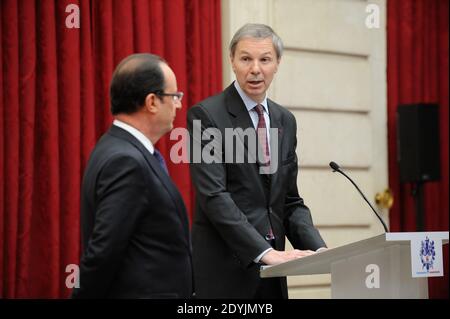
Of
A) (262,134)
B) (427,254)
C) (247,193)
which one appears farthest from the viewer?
(262,134)

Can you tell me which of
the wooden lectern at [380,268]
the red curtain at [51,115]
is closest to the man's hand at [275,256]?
the wooden lectern at [380,268]

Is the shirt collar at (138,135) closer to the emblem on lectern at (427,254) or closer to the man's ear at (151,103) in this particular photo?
the man's ear at (151,103)

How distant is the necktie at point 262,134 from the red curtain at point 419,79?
3.03 m

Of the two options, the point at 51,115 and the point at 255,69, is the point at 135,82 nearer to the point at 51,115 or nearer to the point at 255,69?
the point at 255,69

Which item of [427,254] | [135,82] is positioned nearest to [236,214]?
[427,254]

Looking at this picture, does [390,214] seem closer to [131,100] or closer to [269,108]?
[269,108]

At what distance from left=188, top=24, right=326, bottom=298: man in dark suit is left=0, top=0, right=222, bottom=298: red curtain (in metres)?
1.56

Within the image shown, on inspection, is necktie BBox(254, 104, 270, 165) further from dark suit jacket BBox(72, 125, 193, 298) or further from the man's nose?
dark suit jacket BBox(72, 125, 193, 298)

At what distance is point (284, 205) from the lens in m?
3.32

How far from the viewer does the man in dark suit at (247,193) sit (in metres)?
3.03

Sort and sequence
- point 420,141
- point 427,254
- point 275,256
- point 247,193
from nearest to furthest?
point 427,254 < point 275,256 < point 247,193 < point 420,141

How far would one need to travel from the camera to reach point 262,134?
10.6ft

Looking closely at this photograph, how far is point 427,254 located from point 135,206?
961 millimetres

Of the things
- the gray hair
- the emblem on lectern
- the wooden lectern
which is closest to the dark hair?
the wooden lectern
